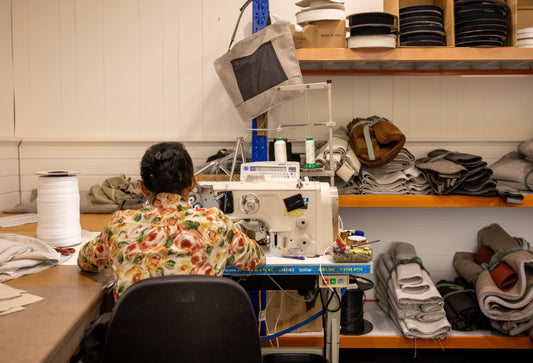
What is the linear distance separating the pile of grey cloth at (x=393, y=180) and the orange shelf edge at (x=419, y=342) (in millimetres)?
882

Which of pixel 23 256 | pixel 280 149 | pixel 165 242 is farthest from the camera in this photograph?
pixel 280 149

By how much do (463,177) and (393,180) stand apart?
400 mm

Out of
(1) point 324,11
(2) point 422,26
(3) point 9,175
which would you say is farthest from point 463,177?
(3) point 9,175

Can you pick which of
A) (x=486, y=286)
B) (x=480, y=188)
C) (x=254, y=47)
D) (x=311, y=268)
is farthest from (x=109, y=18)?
(x=486, y=286)

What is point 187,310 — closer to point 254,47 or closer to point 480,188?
point 254,47

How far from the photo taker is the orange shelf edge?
2859 millimetres

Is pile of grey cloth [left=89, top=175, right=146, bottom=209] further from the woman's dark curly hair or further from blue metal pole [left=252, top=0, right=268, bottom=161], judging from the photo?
the woman's dark curly hair

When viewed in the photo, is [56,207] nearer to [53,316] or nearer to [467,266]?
[53,316]

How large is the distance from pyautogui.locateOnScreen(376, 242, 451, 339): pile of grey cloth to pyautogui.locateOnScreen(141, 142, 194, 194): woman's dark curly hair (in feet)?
→ 5.88

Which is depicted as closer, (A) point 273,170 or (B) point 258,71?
(A) point 273,170

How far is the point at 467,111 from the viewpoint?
11.1ft

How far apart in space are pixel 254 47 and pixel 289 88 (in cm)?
33

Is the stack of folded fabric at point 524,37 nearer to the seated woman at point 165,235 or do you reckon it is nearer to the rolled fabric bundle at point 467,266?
the rolled fabric bundle at point 467,266

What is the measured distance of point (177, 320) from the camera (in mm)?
1209
